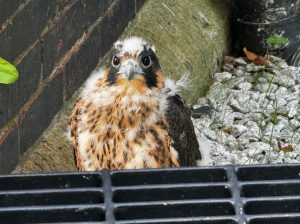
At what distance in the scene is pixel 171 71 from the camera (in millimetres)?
5871

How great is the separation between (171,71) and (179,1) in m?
0.74

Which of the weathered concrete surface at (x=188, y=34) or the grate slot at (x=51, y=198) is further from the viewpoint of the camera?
the weathered concrete surface at (x=188, y=34)

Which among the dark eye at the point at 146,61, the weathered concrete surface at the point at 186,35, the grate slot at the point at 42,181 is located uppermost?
the weathered concrete surface at the point at 186,35

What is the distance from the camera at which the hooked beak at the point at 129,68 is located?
4230mm

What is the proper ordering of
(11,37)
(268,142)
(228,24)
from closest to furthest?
(11,37)
(268,142)
(228,24)

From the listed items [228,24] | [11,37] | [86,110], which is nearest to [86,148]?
[86,110]

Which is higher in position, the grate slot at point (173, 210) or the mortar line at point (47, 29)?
the mortar line at point (47, 29)

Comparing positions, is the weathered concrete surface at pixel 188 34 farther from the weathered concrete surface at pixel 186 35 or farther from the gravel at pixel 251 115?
the gravel at pixel 251 115

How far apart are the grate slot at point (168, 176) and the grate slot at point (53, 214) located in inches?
4.8

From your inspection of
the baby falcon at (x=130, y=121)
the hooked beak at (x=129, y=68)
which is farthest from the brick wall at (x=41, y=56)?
the hooked beak at (x=129, y=68)

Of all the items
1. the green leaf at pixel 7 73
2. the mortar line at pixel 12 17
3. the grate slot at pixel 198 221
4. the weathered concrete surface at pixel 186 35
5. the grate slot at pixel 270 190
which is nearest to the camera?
the grate slot at pixel 198 221

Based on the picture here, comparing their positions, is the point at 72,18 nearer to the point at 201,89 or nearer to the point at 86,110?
the point at 86,110

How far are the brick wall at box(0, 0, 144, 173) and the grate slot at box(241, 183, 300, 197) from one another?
213 cm

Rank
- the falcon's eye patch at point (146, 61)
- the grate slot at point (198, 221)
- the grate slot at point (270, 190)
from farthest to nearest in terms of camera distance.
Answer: the falcon's eye patch at point (146, 61)
the grate slot at point (270, 190)
the grate slot at point (198, 221)
